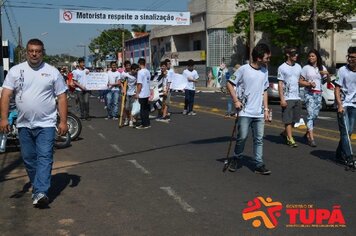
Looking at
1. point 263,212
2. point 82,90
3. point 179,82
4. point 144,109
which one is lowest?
point 263,212

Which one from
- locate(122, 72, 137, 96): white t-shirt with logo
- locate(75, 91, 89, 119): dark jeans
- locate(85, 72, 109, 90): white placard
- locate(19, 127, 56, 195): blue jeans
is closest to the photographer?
locate(19, 127, 56, 195): blue jeans

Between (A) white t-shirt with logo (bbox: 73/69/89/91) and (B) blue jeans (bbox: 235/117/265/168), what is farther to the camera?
(A) white t-shirt with logo (bbox: 73/69/89/91)

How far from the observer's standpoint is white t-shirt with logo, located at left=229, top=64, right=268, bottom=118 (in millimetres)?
7668

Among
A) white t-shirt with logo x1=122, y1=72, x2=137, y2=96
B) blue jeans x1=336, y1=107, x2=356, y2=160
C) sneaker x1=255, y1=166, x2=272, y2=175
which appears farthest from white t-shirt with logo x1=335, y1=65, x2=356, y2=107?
white t-shirt with logo x1=122, y1=72, x2=137, y2=96

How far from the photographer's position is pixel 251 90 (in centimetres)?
767

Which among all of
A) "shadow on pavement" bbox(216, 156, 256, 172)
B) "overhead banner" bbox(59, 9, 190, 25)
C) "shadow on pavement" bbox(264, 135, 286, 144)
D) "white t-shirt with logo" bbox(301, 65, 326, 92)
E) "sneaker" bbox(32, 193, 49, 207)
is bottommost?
"shadow on pavement" bbox(216, 156, 256, 172)

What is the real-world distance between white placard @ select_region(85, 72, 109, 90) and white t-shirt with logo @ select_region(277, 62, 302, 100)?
833cm

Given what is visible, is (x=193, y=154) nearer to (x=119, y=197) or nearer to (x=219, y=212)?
(x=119, y=197)

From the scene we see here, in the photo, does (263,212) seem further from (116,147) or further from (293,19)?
(293,19)

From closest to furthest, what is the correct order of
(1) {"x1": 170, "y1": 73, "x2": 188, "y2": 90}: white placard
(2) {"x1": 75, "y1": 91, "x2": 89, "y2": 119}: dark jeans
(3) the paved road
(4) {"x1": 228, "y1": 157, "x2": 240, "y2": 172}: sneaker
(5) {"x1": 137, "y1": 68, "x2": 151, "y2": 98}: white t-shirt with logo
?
(3) the paved road, (4) {"x1": 228, "y1": 157, "x2": 240, "y2": 172}: sneaker, (5) {"x1": 137, "y1": 68, "x2": 151, "y2": 98}: white t-shirt with logo, (2) {"x1": 75, "y1": 91, "x2": 89, "y2": 119}: dark jeans, (1) {"x1": 170, "y1": 73, "x2": 188, "y2": 90}: white placard

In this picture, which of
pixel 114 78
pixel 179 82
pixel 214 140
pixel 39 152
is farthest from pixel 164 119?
pixel 39 152

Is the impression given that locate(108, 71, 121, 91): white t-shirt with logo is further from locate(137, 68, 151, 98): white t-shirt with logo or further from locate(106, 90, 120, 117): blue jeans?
locate(137, 68, 151, 98): white t-shirt with logo

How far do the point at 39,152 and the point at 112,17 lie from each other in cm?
3443

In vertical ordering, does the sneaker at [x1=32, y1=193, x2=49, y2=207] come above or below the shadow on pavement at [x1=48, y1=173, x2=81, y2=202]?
above
